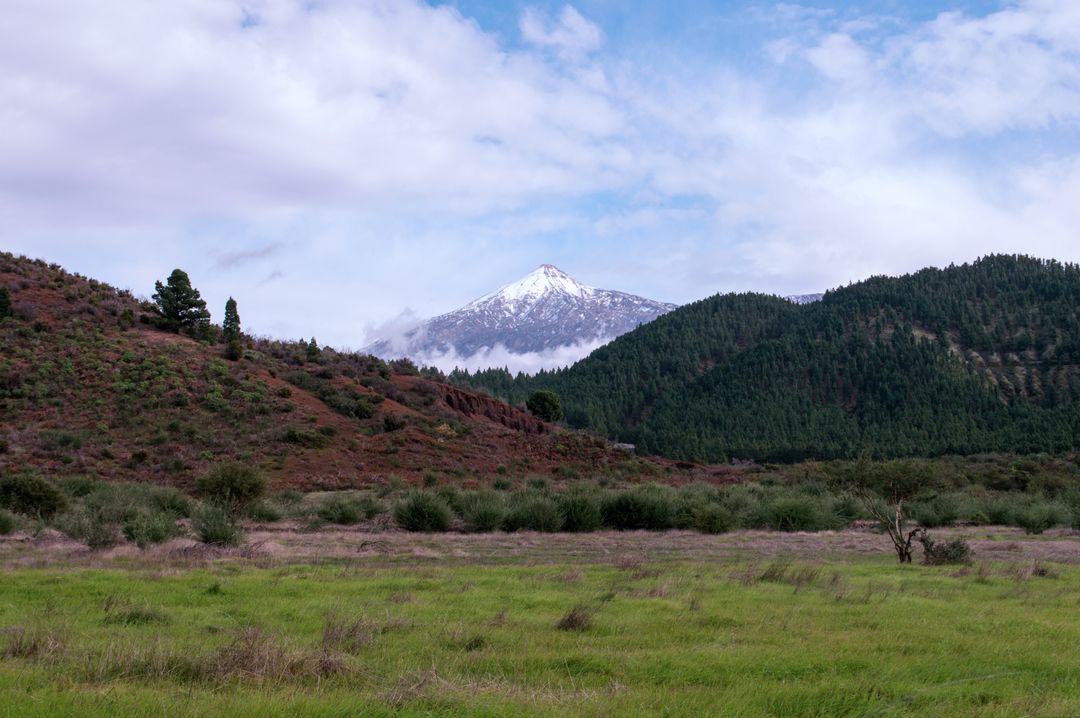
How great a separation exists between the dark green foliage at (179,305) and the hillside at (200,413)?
1.58 meters

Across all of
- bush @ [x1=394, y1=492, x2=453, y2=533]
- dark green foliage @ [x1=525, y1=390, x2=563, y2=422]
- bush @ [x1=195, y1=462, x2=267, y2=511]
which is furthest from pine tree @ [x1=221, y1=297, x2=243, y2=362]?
bush @ [x1=394, y1=492, x2=453, y2=533]

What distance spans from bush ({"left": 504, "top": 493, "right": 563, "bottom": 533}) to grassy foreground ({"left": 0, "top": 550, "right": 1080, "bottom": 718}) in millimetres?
11879

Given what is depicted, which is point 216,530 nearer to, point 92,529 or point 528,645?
point 92,529

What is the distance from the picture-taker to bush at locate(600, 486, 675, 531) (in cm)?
2762

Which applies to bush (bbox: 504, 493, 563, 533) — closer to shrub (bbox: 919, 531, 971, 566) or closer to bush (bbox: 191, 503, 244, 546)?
bush (bbox: 191, 503, 244, 546)

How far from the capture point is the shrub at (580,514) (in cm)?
2641

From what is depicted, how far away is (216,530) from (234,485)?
9.92 metres

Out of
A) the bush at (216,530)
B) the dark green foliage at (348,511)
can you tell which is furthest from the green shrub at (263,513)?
the bush at (216,530)

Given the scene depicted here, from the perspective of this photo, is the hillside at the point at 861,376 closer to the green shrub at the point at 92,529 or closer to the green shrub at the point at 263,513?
the green shrub at the point at 263,513

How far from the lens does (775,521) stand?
28312 millimetres

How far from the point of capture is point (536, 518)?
2595 centimetres

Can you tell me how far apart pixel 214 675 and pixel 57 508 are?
920 inches

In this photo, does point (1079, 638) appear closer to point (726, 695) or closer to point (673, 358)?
point (726, 695)

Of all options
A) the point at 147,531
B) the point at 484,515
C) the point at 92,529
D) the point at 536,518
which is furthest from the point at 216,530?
the point at 536,518
